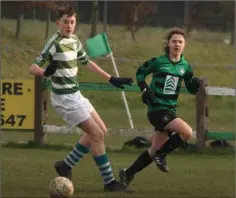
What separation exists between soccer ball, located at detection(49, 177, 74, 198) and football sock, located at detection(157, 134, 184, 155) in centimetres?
126

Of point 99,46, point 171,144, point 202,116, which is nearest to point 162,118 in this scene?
point 171,144

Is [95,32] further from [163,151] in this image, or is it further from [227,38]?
[163,151]

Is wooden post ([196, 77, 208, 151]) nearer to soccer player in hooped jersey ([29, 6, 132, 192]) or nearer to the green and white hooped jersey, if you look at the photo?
soccer player in hooped jersey ([29, 6, 132, 192])

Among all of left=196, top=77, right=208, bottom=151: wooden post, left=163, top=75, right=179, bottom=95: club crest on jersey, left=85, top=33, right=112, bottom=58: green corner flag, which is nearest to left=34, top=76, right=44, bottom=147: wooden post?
left=196, top=77, right=208, bottom=151: wooden post

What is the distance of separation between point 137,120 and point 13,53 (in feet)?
25.9

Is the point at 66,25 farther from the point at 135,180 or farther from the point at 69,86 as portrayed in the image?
the point at 135,180

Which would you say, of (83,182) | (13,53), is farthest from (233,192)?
(13,53)

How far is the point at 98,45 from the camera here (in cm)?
1839

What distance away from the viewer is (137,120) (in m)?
22.1

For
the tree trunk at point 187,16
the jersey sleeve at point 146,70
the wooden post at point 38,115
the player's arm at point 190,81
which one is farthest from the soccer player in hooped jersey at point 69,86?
the tree trunk at point 187,16

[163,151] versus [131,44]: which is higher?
[163,151]

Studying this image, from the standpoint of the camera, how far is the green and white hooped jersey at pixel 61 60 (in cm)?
937

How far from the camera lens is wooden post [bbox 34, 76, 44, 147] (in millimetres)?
14484

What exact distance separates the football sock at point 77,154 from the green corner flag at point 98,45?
8.29 metres
